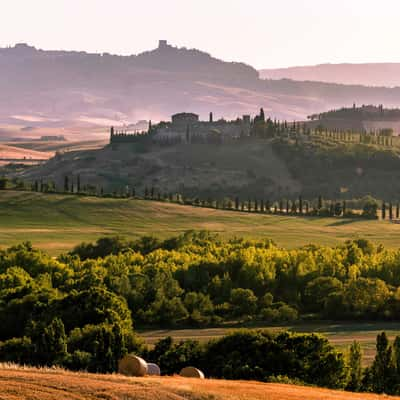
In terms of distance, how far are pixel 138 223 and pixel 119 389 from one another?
9220cm

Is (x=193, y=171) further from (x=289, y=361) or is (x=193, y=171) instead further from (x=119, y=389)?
(x=119, y=389)

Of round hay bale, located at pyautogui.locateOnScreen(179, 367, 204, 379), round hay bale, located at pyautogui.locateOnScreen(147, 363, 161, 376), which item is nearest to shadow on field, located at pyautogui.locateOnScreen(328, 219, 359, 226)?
round hay bale, located at pyautogui.locateOnScreen(147, 363, 161, 376)

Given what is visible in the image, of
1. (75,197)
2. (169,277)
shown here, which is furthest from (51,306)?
(75,197)

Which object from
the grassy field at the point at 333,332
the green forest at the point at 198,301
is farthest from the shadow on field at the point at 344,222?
the grassy field at the point at 333,332

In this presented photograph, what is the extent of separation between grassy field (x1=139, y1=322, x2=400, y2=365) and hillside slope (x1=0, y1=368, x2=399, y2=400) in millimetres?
24015

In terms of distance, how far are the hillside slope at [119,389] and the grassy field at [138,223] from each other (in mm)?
71412

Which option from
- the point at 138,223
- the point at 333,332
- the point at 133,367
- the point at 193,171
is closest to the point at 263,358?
the point at 133,367

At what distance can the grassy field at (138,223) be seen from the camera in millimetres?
112812

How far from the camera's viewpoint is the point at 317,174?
7180 inches

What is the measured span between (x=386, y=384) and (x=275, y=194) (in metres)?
125

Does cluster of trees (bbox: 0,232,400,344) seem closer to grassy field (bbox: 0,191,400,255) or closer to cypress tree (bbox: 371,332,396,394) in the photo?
cypress tree (bbox: 371,332,396,394)

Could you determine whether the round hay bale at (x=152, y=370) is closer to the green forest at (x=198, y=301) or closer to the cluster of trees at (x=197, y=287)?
the green forest at (x=198, y=301)

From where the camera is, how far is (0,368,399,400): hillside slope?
1218 inches

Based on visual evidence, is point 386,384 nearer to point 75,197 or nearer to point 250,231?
point 250,231
